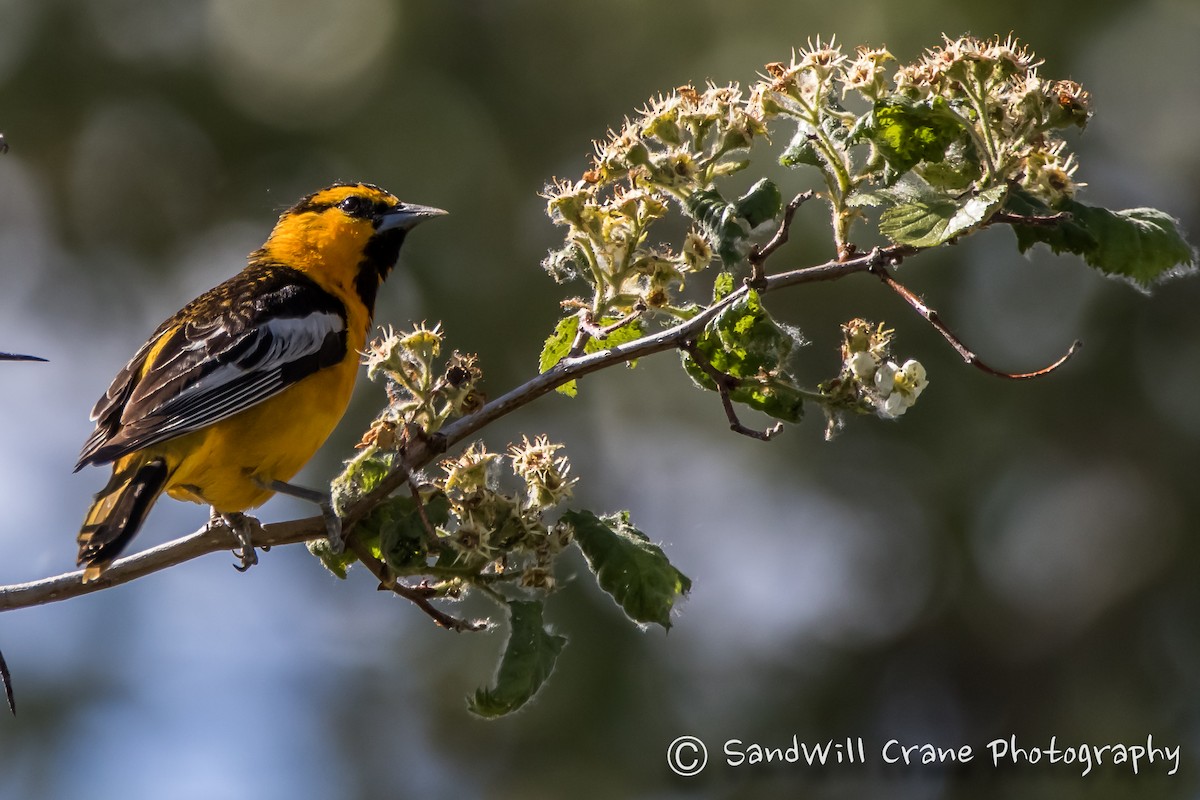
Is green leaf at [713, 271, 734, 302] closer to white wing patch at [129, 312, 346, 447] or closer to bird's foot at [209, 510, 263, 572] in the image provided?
bird's foot at [209, 510, 263, 572]

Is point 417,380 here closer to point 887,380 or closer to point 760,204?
point 760,204

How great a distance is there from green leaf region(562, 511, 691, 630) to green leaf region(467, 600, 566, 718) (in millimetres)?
169

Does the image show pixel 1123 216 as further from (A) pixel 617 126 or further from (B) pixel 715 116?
(A) pixel 617 126

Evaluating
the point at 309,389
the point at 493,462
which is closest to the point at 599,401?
the point at 309,389

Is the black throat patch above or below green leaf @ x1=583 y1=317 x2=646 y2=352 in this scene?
above

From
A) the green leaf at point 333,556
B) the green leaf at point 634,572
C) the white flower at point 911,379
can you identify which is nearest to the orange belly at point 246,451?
the green leaf at point 333,556

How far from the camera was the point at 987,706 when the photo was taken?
20.8 feet

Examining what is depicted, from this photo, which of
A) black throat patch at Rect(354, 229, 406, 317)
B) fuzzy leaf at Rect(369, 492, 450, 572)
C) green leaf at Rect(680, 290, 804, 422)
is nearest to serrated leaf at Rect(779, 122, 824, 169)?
green leaf at Rect(680, 290, 804, 422)

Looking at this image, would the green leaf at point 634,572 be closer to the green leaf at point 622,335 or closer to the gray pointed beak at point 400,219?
the green leaf at point 622,335

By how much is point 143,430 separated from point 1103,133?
193 inches

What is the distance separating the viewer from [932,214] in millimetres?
2283

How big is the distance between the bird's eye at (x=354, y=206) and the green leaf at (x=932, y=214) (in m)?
3.14

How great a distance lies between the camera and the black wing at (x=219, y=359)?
3.69 metres

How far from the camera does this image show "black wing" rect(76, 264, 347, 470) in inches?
145
